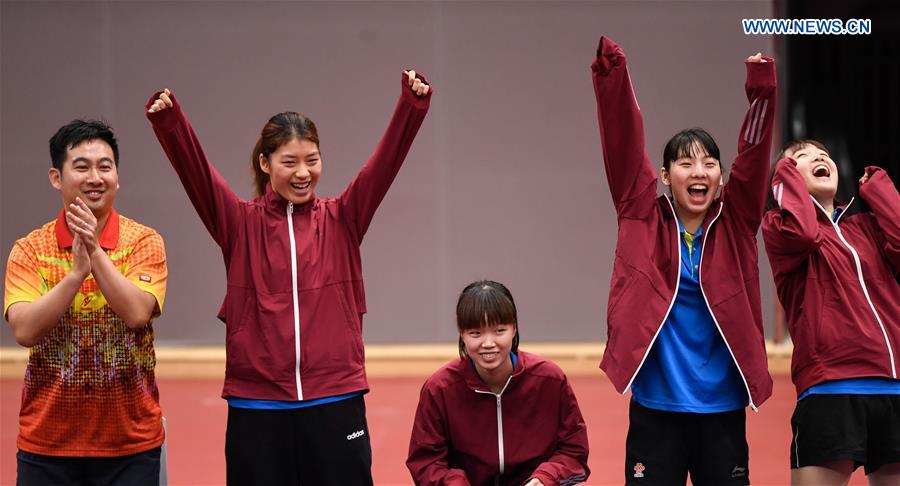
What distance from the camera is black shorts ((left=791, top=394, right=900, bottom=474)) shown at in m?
2.71

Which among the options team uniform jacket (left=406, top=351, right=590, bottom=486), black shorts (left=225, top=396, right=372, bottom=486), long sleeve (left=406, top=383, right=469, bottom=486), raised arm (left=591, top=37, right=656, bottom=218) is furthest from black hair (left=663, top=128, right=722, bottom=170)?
black shorts (left=225, top=396, right=372, bottom=486)

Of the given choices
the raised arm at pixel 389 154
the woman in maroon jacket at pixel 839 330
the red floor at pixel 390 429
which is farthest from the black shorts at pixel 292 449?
the red floor at pixel 390 429

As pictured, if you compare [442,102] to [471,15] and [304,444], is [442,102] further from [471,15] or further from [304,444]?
[304,444]

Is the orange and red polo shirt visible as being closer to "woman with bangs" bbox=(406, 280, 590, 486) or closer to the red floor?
"woman with bangs" bbox=(406, 280, 590, 486)

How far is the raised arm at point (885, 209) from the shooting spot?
285 cm

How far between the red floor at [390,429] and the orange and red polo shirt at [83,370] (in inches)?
63.0

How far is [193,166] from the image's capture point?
8.70 ft

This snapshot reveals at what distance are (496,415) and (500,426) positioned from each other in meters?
0.03

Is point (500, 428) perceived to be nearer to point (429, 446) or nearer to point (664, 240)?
point (429, 446)

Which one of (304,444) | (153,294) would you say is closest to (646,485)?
(304,444)

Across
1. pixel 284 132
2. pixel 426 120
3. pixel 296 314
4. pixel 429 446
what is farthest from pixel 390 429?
pixel 284 132

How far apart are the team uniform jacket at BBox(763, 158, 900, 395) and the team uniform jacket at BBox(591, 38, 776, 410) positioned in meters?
0.15

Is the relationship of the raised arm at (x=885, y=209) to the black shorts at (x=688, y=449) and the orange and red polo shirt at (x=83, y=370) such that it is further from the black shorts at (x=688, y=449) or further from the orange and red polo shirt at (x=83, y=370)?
the orange and red polo shirt at (x=83, y=370)

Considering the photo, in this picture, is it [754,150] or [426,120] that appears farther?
[426,120]
